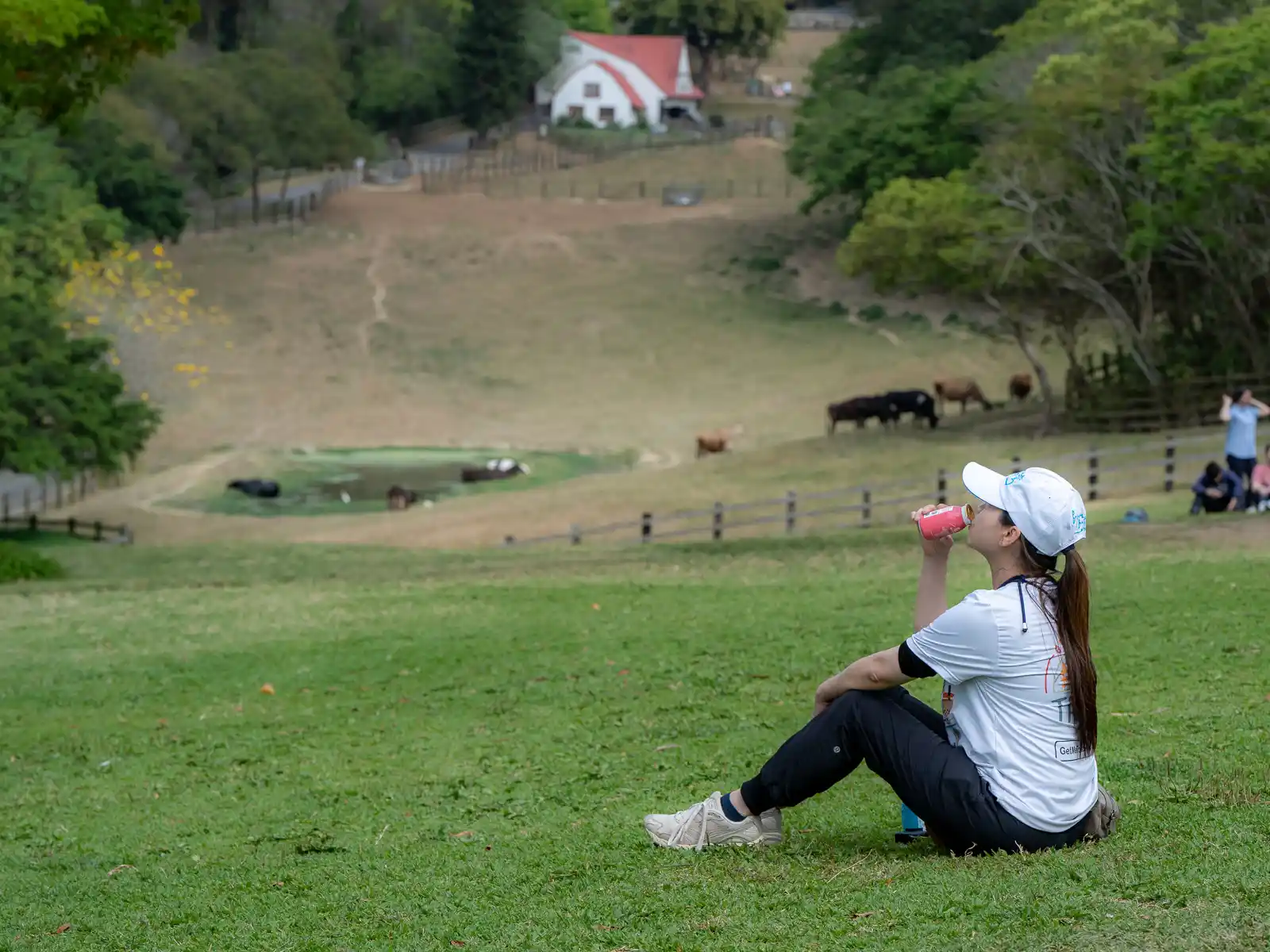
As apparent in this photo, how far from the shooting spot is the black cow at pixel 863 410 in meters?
46.2

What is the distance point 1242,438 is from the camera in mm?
21797

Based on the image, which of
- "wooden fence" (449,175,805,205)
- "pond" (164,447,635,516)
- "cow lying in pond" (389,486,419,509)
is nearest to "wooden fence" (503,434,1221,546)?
"cow lying in pond" (389,486,419,509)

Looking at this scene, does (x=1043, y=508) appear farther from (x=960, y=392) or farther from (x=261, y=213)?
(x=261, y=213)

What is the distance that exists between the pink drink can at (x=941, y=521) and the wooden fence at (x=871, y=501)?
19.9m

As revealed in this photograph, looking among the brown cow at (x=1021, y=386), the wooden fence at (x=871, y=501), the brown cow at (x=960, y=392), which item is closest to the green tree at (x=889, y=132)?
the brown cow at (x=1021, y=386)

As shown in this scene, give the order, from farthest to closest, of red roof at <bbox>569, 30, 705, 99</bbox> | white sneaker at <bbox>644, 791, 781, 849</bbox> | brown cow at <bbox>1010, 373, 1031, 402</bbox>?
red roof at <bbox>569, 30, 705, 99</bbox> → brown cow at <bbox>1010, 373, 1031, 402</bbox> → white sneaker at <bbox>644, 791, 781, 849</bbox>

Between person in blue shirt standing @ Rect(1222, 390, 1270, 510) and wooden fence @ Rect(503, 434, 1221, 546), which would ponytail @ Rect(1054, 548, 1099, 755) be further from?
wooden fence @ Rect(503, 434, 1221, 546)

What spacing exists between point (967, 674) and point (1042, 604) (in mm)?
352

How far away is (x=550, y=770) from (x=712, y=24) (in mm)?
93945

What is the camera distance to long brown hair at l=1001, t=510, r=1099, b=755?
19.1ft

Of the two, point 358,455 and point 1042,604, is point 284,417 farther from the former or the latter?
point 1042,604

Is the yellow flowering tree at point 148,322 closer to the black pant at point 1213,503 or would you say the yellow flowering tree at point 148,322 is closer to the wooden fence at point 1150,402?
the wooden fence at point 1150,402

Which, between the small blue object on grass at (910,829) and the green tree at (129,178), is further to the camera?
the green tree at (129,178)

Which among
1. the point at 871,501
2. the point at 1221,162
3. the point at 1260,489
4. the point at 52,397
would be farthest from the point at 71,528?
the point at 1221,162
